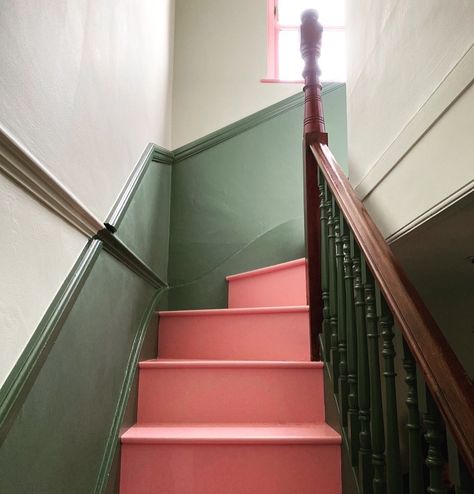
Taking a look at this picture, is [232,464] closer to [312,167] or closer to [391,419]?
[391,419]

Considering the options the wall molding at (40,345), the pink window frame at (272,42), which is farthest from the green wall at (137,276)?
the pink window frame at (272,42)

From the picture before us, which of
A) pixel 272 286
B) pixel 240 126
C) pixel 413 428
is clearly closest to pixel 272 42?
pixel 240 126

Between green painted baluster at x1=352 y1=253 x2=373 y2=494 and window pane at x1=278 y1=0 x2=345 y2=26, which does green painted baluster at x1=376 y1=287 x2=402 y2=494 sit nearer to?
green painted baluster at x1=352 y1=253 x2=373 y2=494

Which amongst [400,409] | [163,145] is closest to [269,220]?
[163,145]

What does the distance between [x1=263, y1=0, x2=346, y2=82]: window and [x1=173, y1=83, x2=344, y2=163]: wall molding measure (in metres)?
Answer: 0.18

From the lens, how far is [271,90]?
→ 303 centimetres

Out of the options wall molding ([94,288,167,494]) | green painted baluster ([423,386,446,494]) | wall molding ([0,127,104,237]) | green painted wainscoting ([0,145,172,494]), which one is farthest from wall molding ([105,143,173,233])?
green painted baluster ([423,386,446,494])

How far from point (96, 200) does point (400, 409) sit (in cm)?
163

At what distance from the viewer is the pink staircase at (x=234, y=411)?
1.34 m

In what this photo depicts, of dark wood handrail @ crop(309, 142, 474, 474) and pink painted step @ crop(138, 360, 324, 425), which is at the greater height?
dark wood handrail @ crop(309, 142, 474, 474)

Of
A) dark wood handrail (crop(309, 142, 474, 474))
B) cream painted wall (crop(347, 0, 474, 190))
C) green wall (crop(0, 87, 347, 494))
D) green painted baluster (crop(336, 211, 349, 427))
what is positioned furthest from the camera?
green painted baluster (crop(336, 211, 349, 427))

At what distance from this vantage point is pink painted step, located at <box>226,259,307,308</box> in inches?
87.6

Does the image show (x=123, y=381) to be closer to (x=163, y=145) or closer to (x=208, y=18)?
(x=163, y=145)

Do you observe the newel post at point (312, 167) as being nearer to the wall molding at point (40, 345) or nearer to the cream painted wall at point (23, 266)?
the wall molding at point (40, 345)
